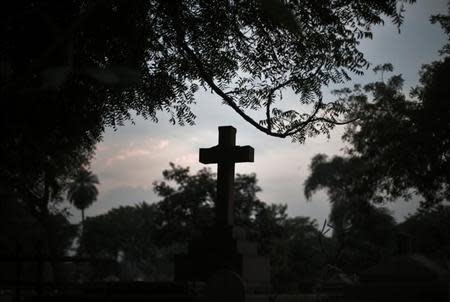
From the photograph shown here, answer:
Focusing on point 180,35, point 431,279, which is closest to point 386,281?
point 431,279

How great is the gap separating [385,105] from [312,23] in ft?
74.3

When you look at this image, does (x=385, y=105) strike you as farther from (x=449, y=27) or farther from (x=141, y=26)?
(x=141, y=26)

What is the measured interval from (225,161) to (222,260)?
2304mm

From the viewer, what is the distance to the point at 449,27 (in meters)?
22.9

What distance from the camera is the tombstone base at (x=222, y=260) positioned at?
10438 millimetres

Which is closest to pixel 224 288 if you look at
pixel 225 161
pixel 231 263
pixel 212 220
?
pixel 231 263

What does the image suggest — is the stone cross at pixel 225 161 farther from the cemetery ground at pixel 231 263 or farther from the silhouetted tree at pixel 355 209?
the silhouetted tree at pixel 355 209

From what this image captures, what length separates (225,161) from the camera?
37.7ft

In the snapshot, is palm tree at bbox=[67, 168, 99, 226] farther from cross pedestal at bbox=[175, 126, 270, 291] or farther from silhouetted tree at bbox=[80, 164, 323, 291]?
cross pedestal at bbox=[175, 126, 270, 291]

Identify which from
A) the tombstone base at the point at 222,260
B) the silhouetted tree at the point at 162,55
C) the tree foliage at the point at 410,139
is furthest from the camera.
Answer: the tree foliage at the point at 410,139

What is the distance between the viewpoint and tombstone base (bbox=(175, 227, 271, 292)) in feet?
34.2

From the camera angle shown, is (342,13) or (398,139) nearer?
(342,13)

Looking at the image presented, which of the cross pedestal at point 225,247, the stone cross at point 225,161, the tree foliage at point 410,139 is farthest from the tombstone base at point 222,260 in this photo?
the tree foliage at point 410,139

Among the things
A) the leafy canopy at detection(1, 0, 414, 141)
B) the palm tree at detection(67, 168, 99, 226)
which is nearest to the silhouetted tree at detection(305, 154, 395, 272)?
the leafy canopy at detection(1, 0, 414, 141)
